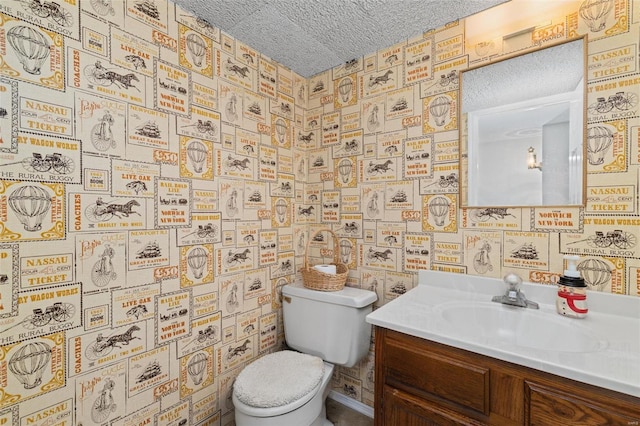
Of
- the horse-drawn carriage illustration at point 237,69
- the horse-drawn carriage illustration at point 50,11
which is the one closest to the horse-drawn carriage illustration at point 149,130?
the horse-drawn carriage illustration at point 50,11

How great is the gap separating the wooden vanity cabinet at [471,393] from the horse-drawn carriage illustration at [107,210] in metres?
1.09

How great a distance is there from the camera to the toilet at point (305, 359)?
1166 millimetres

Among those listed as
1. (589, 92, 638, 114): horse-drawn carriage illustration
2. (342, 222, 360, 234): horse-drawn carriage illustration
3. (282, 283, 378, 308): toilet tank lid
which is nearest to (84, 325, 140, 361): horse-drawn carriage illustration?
(282, 283, 378, 308): toilet tank lid

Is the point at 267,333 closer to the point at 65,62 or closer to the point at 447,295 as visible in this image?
the point at 447,295

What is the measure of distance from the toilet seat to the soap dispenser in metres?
1.03

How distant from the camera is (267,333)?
1706 mm

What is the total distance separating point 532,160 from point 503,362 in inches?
33.5

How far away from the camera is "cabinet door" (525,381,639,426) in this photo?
70cm

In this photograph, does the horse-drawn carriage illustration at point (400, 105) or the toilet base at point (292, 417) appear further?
the horse-drawn carriage illustration at point (400, 105)

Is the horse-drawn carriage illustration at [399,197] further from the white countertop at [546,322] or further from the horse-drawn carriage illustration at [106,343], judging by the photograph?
the horse-drawn carriage illustration at [106,343]

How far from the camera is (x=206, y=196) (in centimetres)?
140

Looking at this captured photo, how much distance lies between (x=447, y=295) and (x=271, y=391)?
89 cm

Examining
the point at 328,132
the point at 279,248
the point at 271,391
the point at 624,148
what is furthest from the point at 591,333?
the point at 328,132

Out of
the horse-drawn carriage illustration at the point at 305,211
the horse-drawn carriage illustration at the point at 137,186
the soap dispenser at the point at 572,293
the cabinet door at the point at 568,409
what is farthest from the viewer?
the horse-drawn carriage illustration at the point at 305,211
